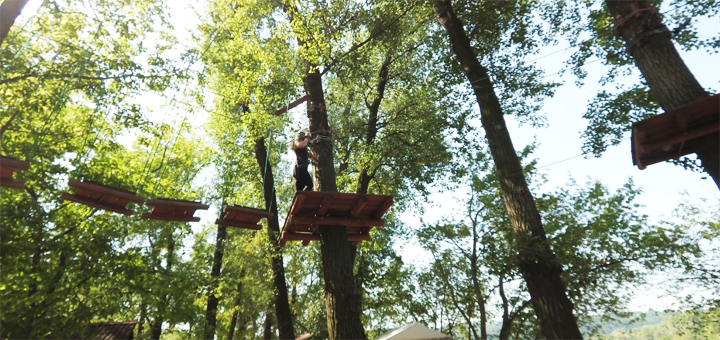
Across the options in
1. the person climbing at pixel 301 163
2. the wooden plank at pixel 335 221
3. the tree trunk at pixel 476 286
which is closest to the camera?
the wooden plank at pixel 335 221

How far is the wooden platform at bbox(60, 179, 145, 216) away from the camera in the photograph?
5.70 m

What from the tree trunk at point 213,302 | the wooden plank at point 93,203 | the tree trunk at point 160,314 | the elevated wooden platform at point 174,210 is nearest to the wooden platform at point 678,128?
the elevated wooden platform at point 174,210

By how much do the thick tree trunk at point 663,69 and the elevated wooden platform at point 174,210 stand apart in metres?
6.84

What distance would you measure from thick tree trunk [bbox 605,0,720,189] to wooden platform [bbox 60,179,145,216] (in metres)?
7.59

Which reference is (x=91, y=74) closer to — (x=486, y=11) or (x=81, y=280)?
(x=81, y=280)

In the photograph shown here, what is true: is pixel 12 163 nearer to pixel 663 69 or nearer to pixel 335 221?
pixel 335 221

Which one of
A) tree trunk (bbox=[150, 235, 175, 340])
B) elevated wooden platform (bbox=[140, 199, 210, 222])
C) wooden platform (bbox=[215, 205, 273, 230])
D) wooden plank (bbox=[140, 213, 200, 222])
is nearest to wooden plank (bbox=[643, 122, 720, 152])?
wooden platform (bbox=[215, 205, 273, 230])

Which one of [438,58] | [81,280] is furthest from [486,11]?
[81,280]

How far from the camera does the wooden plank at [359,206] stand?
5325 millimetres

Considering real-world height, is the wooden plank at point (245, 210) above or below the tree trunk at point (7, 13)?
below

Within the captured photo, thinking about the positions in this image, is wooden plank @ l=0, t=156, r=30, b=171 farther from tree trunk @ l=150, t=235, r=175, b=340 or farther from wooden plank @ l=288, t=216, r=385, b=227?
tree trunk @ l=150, t=235, r=175, b=340

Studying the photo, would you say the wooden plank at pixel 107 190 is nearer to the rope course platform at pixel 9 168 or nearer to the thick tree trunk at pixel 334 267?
the rope course platform at pixel 9 168

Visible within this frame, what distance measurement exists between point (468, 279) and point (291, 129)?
45.2 ft

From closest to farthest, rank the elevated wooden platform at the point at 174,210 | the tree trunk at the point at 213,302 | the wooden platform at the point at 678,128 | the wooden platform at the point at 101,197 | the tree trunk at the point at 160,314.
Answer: the wooden platform at the point at 678,128, the wooden platform at the point at 101,197, the elevated wooden platform at the point at 174,210, the tree trunk at the point at 160,314, the tree trunk at the point at 213,302
